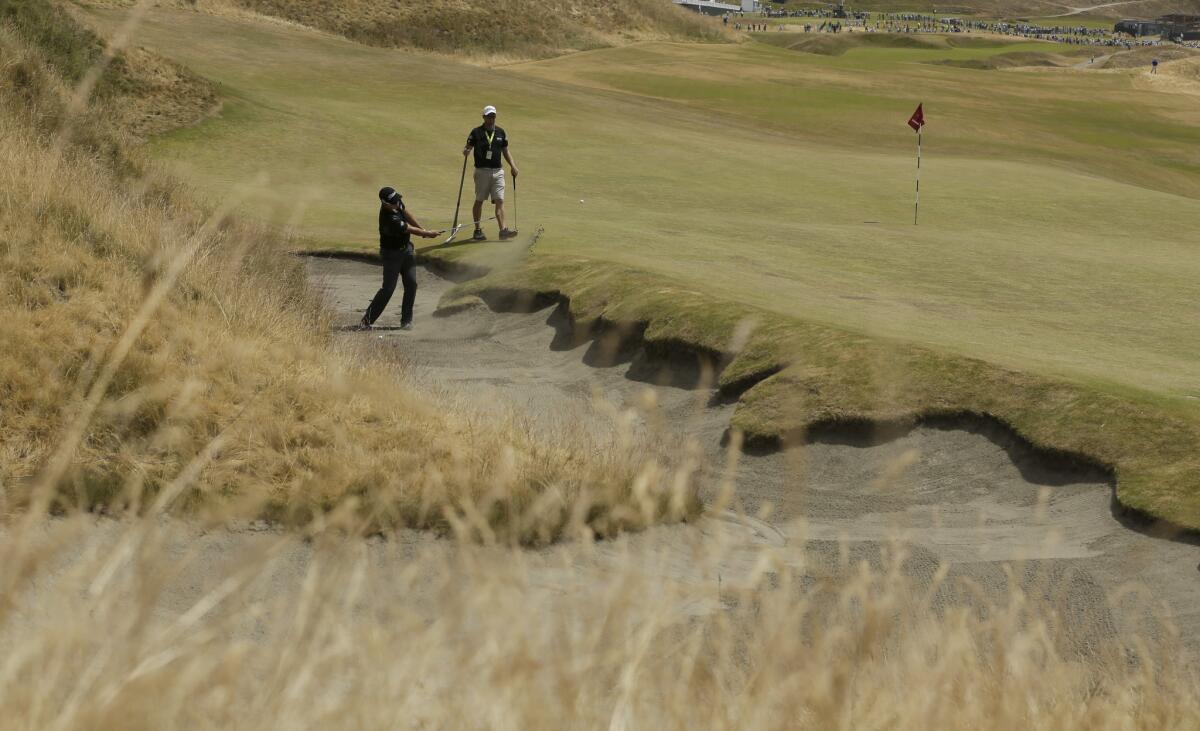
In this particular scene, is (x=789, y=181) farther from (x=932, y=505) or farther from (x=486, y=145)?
(x=932, y=505)

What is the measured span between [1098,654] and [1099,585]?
41.3 inches

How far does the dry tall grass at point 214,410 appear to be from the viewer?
30.8ft

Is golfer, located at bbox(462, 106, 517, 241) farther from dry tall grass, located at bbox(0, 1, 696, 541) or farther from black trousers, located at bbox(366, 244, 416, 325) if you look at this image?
dry tall grass, located at bbox(0, 1, 696, 541)

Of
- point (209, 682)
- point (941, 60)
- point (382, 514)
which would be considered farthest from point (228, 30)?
point (941, 60)

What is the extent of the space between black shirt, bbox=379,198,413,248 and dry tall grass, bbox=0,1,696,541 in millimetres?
5162

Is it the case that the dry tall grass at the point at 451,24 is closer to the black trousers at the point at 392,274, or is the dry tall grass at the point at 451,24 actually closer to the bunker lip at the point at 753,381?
the black trousers at the point at 392,274

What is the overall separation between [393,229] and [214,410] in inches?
326

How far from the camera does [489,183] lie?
22.9 metres

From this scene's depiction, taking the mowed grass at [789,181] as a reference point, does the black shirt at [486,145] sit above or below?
above

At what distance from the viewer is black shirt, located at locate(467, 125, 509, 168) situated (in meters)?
22.9

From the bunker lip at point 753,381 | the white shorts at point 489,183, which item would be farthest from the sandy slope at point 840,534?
the white shorts at point 489,183

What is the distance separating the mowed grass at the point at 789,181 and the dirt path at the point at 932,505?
1315 millimetres

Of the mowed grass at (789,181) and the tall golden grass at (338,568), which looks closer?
the tall golden grass at (338,568)

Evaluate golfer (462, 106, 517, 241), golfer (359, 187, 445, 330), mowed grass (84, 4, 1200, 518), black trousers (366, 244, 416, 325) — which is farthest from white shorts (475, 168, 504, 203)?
black trousers (366, 244, 416, 325)
